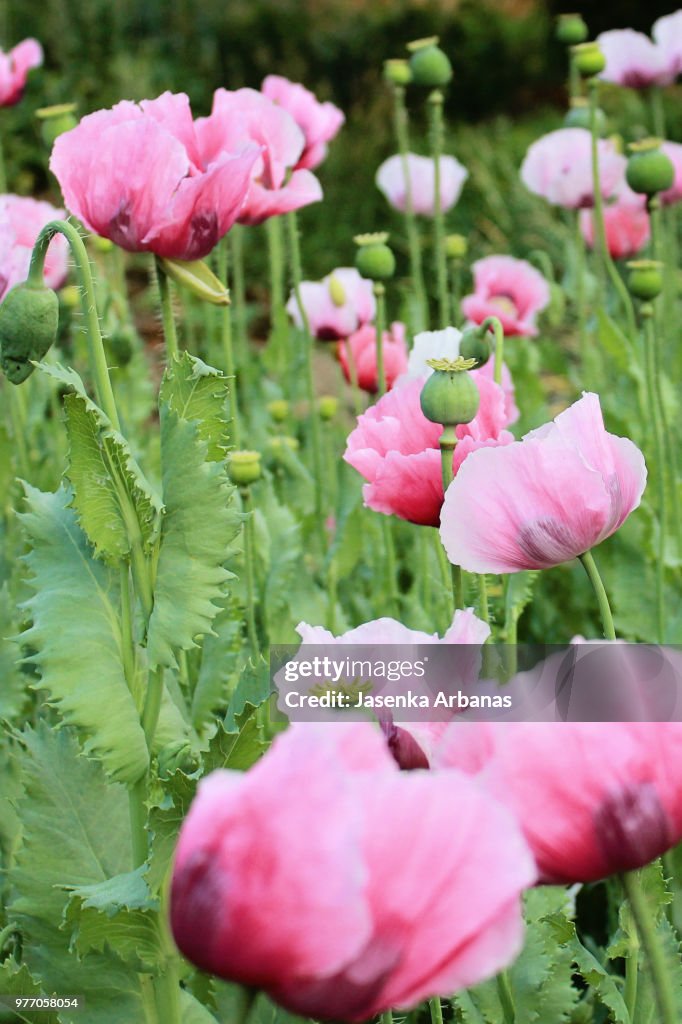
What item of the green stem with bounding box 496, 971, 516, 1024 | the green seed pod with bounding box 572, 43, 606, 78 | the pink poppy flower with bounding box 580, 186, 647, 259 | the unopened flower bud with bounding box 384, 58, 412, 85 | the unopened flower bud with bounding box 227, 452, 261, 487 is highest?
the unopened flower bud with bounding box 384, 58, 412, 85

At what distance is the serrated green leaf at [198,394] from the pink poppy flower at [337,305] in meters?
0.76

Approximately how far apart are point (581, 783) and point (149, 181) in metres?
0.53

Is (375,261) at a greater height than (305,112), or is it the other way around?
(305,112)

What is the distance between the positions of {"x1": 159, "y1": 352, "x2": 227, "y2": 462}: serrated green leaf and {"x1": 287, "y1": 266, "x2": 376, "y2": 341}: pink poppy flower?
76 cm

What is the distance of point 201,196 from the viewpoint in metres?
0.88

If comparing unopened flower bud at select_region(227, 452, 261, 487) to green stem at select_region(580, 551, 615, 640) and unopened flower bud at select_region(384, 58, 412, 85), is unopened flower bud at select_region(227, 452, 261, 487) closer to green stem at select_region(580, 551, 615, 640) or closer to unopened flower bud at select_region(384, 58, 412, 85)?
green stem at select_region(580, 551, 615, 640)

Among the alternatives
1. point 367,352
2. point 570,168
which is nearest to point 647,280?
point 367,352

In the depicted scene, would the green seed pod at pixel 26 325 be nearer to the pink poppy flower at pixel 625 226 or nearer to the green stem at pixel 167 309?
the green stem at pixel 167 309

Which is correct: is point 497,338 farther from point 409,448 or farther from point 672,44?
point 672,44

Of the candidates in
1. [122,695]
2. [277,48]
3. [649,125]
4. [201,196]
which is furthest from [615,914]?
[277,48]

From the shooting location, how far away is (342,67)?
6.23 meters

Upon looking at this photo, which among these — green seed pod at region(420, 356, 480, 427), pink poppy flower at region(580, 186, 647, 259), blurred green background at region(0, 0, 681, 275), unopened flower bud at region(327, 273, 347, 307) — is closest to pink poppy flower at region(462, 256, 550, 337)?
pink poppy flower at region(580, 186, 647, 259)

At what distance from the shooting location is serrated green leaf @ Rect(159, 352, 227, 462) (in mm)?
809

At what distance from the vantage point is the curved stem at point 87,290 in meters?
0.74
